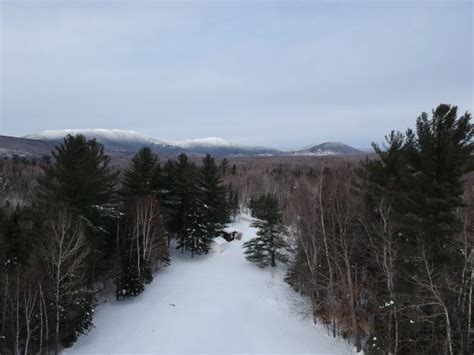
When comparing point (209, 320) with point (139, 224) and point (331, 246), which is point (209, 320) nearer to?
point (331, 246)

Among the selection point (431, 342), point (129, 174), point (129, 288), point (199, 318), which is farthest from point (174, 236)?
point (431, 342)

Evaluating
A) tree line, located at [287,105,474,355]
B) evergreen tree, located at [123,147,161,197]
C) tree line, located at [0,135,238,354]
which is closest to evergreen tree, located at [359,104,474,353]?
tree line, located at [287,105,474,355]

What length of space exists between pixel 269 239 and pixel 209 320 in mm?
13577

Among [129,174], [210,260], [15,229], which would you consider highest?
[129,174]

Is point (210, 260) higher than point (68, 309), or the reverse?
point (68, 309)

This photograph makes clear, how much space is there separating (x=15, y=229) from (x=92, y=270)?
663 centimetres

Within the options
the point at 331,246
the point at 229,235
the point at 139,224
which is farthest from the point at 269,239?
the point at 139,224

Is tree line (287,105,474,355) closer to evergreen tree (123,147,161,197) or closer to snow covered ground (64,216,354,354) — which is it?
snow covered ground (64,216,354,354)

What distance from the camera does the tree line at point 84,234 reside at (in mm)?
18062

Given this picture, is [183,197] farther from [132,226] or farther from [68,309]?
[68,309]

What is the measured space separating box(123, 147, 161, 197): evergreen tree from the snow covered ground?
8258 mm

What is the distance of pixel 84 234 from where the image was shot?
23.0 meters

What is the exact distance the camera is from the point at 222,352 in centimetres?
1955

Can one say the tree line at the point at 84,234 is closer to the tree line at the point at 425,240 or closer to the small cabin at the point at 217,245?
the small cabin at the point at 217,245
